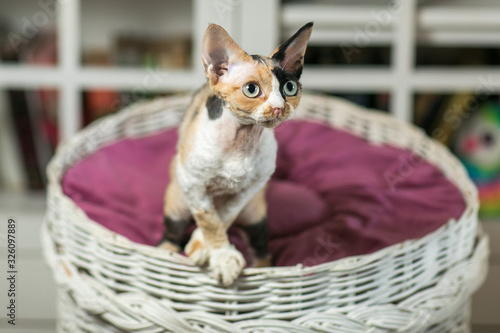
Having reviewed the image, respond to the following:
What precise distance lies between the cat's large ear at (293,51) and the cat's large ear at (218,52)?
0.04 m

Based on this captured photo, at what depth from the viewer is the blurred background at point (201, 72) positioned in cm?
131

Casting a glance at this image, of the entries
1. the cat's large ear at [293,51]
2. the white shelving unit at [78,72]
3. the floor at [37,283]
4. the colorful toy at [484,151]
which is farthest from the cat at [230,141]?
the colorful toy at [484,151]

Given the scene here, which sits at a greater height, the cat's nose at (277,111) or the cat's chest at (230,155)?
the cat's nose at (277,111)

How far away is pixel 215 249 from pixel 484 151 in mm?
1025

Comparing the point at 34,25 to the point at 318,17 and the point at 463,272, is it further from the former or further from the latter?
the point at 463,272

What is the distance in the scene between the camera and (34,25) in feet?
4.87

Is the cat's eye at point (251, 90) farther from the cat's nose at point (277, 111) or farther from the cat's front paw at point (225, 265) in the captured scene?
the cat's front paw at point (225, 265)

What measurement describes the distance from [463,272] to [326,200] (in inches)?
11.8

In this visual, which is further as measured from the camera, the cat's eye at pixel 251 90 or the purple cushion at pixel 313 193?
the purple cushion at pixel 313 193

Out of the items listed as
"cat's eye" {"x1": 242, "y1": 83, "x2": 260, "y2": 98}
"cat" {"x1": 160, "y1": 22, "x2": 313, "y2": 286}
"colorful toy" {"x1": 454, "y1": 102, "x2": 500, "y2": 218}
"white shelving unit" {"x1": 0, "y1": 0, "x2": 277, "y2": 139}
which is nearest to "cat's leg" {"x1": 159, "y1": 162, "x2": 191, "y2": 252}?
"cat" {"x1": 160, "y1": 22, "x2": 313, "y2": 286}

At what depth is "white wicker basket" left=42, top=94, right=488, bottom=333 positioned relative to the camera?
2.20 feet

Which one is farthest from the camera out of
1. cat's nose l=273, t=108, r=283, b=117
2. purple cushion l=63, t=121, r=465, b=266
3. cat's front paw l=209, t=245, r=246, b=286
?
purple cushion l=63, t=121, r=465, b=266

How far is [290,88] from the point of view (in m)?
0.58

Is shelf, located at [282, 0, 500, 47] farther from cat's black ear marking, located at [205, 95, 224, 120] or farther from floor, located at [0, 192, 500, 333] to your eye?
cat's black ear marking, located at [205, 95, 224, 120]
